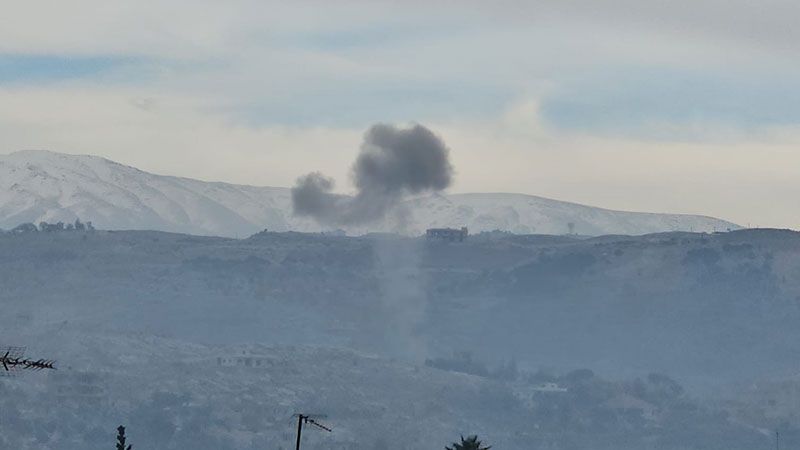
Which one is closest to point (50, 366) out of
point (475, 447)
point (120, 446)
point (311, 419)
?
point (311, 419)

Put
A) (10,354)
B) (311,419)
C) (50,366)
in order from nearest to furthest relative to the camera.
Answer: (10,354) → (50,366) → (311,419)

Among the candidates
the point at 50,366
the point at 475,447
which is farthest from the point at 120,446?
the point at 50,366

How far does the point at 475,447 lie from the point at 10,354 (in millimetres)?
25846

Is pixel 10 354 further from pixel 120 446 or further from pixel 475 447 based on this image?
pixel 475 447

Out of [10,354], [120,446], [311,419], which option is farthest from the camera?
[120,446]

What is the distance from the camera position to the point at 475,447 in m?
61.4

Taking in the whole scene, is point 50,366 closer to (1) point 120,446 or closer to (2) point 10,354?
(2) point 10,354

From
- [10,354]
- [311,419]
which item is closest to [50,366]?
[10,354]

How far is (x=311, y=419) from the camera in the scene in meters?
49.9

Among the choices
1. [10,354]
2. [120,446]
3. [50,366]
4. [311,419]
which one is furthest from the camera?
[120,446]

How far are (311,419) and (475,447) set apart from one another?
40.2 ft

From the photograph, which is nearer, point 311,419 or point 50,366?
point 50,366

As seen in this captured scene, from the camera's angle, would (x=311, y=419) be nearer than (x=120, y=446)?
Yes

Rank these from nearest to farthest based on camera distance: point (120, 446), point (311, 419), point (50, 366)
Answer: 1. point (50, 366)
2. point (311, 419)
3. point (120, 446)
